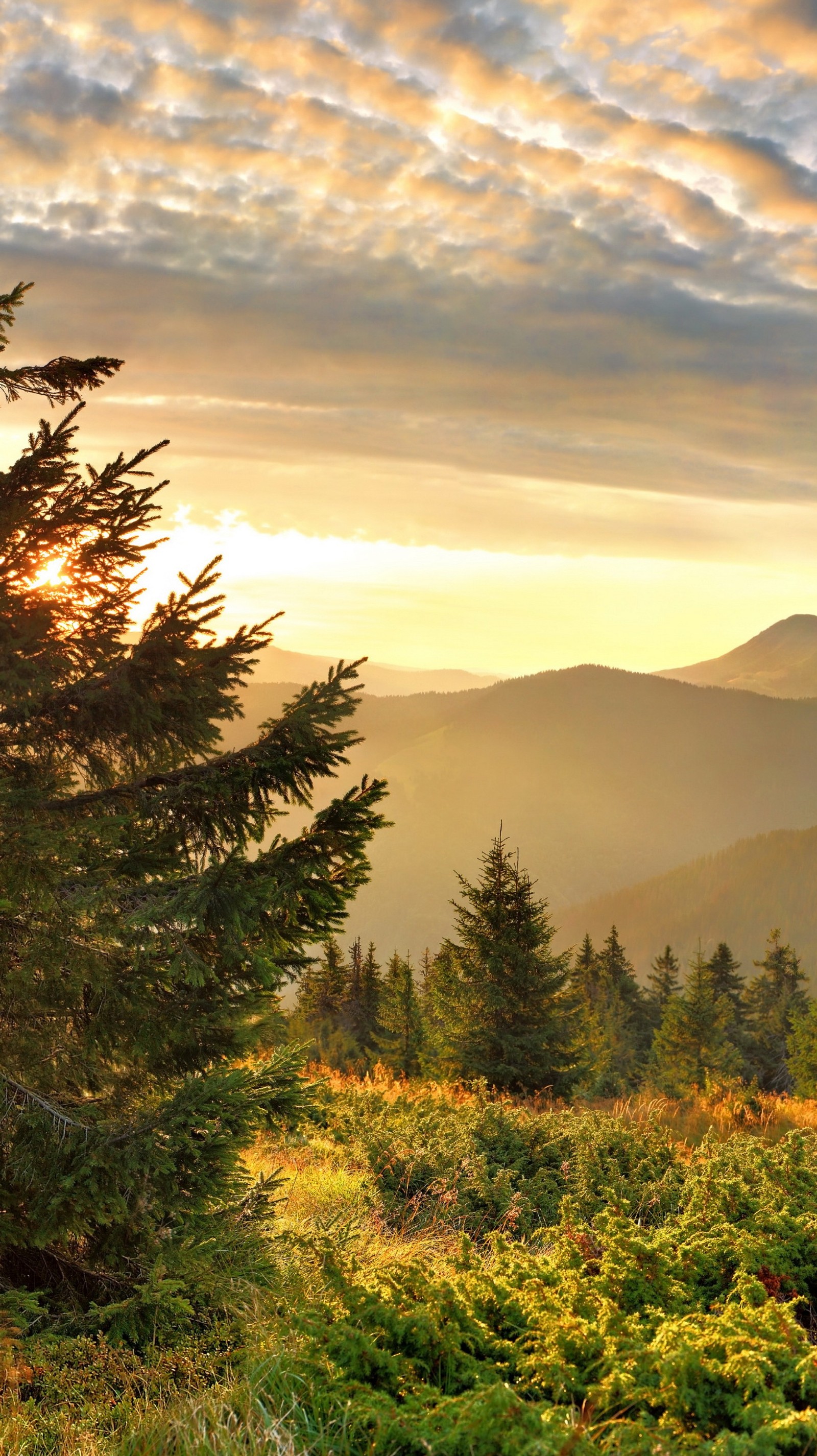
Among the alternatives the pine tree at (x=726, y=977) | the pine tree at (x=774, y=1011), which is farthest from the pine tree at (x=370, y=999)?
the pine tree at (x=726, y=977)

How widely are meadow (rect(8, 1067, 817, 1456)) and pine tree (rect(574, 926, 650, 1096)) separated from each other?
36.7 m

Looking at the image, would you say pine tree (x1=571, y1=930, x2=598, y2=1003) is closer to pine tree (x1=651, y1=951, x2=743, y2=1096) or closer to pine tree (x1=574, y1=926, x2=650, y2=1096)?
pine tree (x1=574, y1=926, x2=650, y2=1096)

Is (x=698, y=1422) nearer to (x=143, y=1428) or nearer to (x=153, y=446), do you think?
(x=143, y=1428)

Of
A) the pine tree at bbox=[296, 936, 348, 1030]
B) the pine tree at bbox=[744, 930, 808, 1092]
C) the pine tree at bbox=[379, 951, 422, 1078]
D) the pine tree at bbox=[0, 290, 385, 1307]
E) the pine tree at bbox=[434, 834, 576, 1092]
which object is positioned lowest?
the pine tree at bbox=[744, 930, 808, 1092]

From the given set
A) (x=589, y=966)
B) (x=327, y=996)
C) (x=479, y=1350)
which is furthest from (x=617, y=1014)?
(x=479, y=1350)

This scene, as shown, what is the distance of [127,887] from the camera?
17.4ft

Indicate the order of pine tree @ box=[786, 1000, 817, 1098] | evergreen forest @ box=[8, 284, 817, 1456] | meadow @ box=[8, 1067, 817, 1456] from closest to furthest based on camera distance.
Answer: meadow @ box=[8, 1067, 817, 1456]
evergreen forest @ box=[8, 284, 817, 1456]
pine tree @ box=[786, 1000, 817, 1098]

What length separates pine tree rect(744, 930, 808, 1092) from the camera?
5666 cm

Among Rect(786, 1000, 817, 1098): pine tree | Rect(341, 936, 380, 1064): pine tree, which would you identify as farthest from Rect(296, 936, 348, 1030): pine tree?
Rect(786, 1000, 817, 1098): pine tree

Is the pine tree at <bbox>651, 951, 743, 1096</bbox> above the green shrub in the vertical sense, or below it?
below

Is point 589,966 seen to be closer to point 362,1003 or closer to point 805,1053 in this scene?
point 805,1053

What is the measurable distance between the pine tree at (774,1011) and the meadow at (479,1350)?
2037 inches

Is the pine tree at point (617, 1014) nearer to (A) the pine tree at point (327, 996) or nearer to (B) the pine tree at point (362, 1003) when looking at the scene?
(B) the pine tree at point (362, 1003)

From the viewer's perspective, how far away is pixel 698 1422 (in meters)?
3.46
